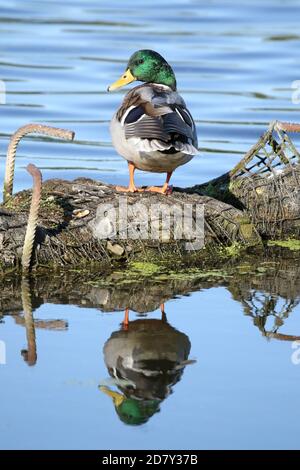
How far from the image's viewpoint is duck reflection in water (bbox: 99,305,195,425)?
19.4 ft

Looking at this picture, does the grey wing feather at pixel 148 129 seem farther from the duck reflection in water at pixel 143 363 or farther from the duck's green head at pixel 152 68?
the duck reflection in water at pixel 143 363

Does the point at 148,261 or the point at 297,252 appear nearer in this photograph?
the point at 148,261

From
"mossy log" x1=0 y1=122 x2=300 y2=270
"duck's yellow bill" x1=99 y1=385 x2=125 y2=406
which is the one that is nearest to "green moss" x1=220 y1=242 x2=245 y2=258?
"mossy log" x1=0 y1=122 x2=300 y2=270

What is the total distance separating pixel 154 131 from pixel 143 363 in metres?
2.23

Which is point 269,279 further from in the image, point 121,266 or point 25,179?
point 25,179

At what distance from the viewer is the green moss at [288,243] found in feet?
30.0

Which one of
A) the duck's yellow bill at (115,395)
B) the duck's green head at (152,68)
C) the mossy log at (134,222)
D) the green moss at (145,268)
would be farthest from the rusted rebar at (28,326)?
the duck's green head at (152,68)

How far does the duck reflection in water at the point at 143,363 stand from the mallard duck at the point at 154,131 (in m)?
1.41

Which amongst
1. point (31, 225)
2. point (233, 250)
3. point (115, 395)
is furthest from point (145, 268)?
point (115, 395)

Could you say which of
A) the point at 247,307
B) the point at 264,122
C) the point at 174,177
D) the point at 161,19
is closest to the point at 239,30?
the point at 161,19

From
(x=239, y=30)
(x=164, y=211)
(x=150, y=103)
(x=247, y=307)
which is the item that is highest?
(x=239, y=30)

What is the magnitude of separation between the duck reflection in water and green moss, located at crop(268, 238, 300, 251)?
79.3 inches

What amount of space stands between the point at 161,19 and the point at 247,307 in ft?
50.7

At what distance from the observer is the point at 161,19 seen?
22.3m
